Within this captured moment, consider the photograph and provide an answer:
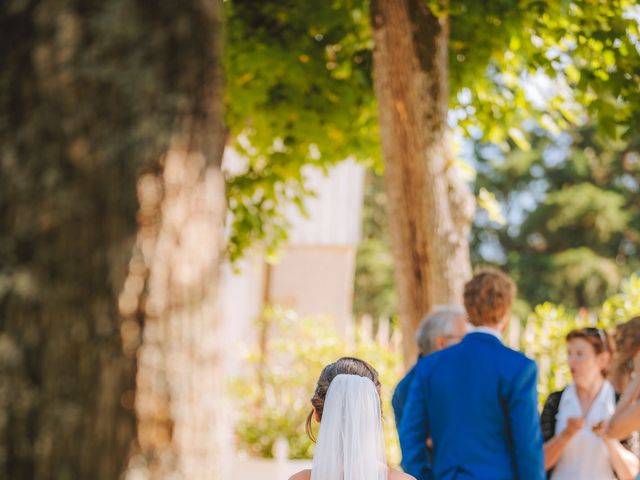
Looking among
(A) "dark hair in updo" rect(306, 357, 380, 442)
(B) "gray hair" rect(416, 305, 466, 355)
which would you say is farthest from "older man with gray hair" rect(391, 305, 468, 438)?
(A) "dark hair in updo" rect(306, 357, 380, 442)

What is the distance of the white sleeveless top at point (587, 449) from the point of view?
4918mm

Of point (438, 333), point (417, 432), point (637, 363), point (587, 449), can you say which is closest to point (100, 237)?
point (417, 432)

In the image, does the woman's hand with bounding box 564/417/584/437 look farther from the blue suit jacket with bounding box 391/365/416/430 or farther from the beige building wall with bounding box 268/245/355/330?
the beige building wall with bounding box 268/245/355/330

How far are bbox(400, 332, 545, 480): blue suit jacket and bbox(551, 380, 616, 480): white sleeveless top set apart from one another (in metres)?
0.83

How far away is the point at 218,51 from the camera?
2.14 meters

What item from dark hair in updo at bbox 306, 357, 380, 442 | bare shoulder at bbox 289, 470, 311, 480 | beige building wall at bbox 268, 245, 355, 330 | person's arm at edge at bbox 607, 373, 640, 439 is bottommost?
bare shoulder at bbox 289, 470, 311, 480

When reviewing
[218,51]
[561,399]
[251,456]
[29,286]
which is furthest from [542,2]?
[251,456]

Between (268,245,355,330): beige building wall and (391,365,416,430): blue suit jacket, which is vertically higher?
(268,245,355,330): beige building wall

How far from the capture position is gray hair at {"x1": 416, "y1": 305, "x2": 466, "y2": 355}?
504 cm

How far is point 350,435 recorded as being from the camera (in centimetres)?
388

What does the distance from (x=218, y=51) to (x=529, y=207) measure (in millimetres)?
36233

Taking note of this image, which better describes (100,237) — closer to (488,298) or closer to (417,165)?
(488,298)

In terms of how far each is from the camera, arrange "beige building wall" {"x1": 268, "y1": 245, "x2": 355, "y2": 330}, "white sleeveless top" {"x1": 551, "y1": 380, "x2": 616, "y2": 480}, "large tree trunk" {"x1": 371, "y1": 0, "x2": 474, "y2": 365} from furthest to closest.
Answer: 1. "beige building wall" {"x1": 268, "y1": 245, "x2": 355, "y2": 330}
2. "large tree trunk" {"x1": 371, "y1": 0, "x2": 474, "y2": 365}
3. "white sleeveless top" {"x1": 551, "y1": 380, "x2": 616, "y2": 480}

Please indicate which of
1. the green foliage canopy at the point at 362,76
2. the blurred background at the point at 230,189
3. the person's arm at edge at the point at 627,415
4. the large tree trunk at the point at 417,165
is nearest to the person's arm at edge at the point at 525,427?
the person's arm at edge at the point at 627,415
